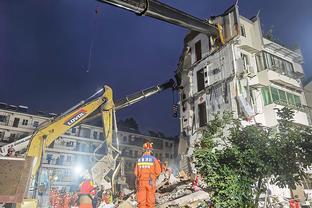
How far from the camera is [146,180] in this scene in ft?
25.5

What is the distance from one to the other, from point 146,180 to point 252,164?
11.4 feet

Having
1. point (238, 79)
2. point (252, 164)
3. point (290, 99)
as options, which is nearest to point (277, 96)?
point (290, 99)

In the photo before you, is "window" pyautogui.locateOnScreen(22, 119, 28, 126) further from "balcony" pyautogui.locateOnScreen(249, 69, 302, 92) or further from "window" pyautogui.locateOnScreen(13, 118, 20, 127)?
"balcony" pyautogui.locateOnScreen(249, 69, 302, 92)

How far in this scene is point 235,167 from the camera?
579cm

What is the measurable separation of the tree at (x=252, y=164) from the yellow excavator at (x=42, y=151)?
12.7ft

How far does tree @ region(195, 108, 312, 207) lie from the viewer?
5.54m

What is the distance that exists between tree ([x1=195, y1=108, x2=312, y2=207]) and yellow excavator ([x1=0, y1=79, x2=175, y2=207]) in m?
3.86

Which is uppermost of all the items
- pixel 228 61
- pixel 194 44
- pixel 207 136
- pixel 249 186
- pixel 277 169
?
pixel 194 44

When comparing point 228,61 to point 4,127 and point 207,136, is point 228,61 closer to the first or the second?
point 207,136

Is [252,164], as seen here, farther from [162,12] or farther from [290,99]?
[290,99]

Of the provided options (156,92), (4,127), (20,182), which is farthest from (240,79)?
(4,127)

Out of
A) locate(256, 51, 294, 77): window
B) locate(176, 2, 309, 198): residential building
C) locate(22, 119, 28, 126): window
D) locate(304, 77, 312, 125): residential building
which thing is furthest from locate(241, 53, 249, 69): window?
locate(22, 119, 28, 126): window

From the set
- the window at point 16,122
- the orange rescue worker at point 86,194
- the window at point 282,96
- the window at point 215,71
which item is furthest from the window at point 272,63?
the window at point 16,122

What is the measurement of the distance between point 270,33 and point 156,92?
45.0 feet
